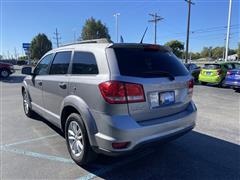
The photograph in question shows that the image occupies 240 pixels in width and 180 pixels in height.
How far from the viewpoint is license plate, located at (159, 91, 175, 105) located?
2.91 metres

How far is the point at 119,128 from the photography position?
2.55 m

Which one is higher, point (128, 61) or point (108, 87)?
point (128, 61)

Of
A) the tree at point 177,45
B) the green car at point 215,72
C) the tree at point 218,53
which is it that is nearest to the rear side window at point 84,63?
the green car at point 215,72

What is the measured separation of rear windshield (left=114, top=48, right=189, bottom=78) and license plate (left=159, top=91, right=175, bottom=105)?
0.92 feet

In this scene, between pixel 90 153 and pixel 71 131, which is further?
pixel 71 131

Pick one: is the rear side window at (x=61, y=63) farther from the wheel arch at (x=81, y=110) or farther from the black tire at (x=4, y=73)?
the black tire at (x=4, y=73)

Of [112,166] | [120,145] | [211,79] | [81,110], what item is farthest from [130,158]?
[211,79]

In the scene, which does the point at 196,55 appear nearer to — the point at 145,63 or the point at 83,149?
the point at 145,63

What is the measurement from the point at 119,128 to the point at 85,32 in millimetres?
51389

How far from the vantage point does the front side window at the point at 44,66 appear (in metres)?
4.39

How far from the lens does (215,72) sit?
41.9 ft

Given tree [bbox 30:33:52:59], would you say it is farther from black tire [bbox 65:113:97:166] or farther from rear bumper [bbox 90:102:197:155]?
rear bumper [bbox 90:102:197:155]

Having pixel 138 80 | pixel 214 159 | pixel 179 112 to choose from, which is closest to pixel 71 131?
pixel 138 80

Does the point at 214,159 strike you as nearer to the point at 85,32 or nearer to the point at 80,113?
the point at 80,113
